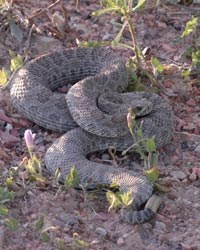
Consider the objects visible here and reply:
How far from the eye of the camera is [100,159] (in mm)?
5172

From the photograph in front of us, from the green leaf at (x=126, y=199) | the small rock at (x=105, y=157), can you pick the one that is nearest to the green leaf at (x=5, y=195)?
the green leaf at (x=126, y=199)

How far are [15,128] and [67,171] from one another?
822 mm

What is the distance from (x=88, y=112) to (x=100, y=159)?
36cm

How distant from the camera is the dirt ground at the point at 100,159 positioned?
4215mm

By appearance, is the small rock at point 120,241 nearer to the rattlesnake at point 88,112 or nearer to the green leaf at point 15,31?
the rattlesnake at point 88,112

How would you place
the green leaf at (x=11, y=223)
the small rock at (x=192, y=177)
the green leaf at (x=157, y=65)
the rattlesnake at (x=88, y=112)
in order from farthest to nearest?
the green leaf at (x=157, y=65)
the small rock at (x=192, y=177)
the rattlesnake at (x=88, y=112)
the green leaf at (x=11, y=223)

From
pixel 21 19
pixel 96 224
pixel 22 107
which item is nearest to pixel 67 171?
pixel 96 224

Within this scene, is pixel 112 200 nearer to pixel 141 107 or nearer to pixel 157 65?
pixel 141 107

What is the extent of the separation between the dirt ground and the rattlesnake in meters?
0.13

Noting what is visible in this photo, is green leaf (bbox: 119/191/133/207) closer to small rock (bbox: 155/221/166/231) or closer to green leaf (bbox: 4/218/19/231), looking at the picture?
small rock (bbox: 155/221/166/231)

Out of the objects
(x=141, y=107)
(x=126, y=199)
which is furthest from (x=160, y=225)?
(x=141, y=107)

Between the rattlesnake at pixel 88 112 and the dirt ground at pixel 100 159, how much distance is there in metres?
0.13

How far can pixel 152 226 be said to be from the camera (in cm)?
438

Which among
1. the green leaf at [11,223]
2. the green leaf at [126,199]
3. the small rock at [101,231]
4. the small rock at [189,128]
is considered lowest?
the small rock at [189,128]
